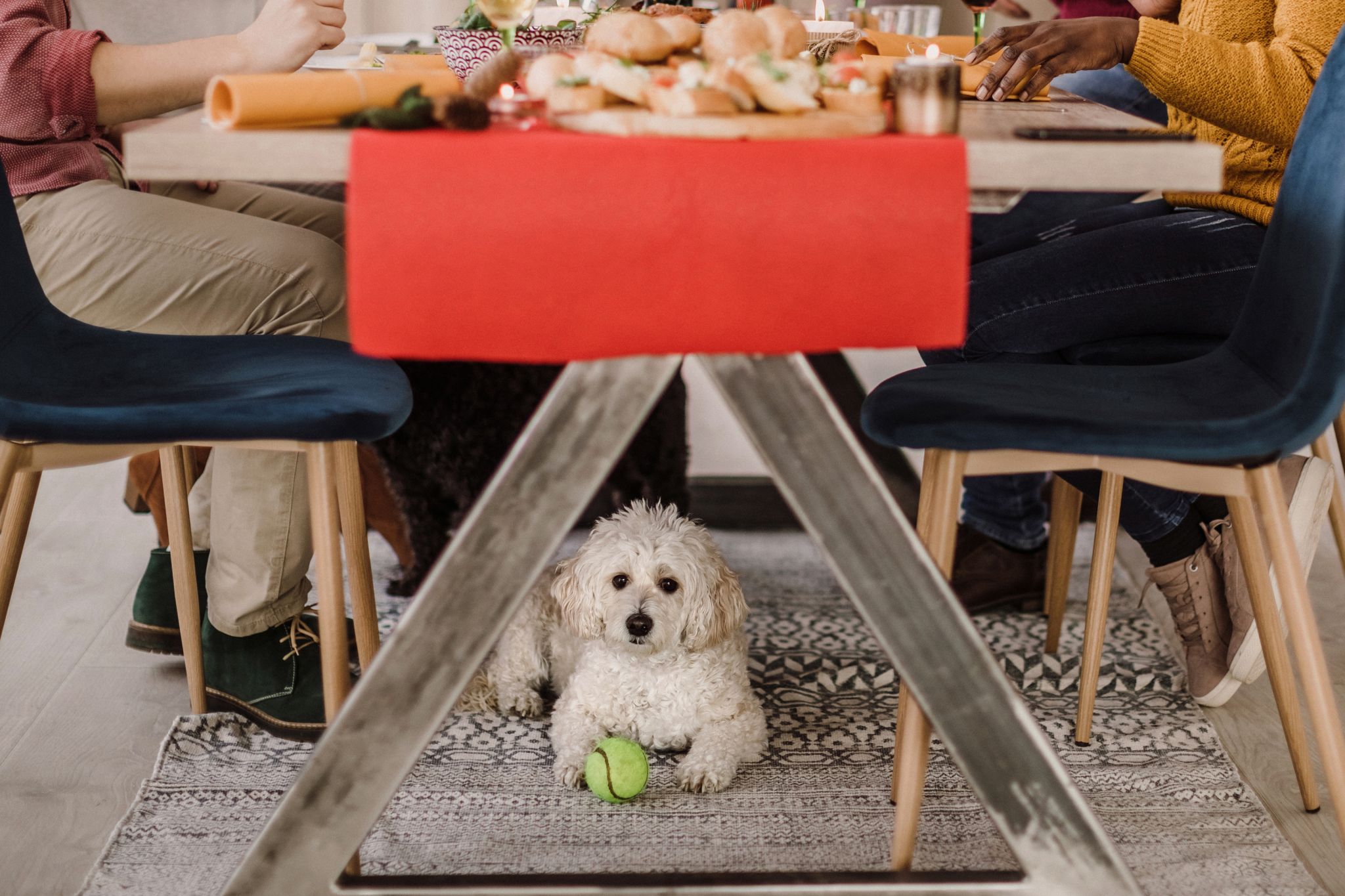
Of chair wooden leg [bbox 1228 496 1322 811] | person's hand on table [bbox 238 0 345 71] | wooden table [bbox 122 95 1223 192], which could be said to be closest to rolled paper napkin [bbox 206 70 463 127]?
wooden table [bbox 122 95 1223 192]

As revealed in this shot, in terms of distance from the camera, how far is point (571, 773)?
4.72 ft

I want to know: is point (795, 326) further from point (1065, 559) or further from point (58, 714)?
point (58, 714)

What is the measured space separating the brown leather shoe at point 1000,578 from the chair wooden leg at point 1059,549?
0.47ft

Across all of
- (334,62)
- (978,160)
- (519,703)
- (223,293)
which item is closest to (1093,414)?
(978,160)

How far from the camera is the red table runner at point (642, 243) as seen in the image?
2.87 feet

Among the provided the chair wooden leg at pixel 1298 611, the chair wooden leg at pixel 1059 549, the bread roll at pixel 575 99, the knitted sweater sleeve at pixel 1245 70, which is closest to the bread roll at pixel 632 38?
the bread roll at pixel 575 99

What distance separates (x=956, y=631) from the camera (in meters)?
1.05

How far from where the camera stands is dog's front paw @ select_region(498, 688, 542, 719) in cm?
163

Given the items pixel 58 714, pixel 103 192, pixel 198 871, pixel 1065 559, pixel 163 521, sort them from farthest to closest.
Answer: pixel 163 521, pixel 1065 559, pixel 58 714, pixel 103 192, pixel 198 871

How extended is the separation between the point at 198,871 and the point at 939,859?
2.72 feet

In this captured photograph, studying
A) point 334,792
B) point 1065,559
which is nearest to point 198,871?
point 334,792

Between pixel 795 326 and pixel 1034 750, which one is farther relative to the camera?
pixel 1034 750

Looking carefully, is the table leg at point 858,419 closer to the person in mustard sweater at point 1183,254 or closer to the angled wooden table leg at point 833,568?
the person in mustard sweater at point 1183,254

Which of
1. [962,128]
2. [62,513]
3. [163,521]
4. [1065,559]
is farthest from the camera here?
[62,513]
